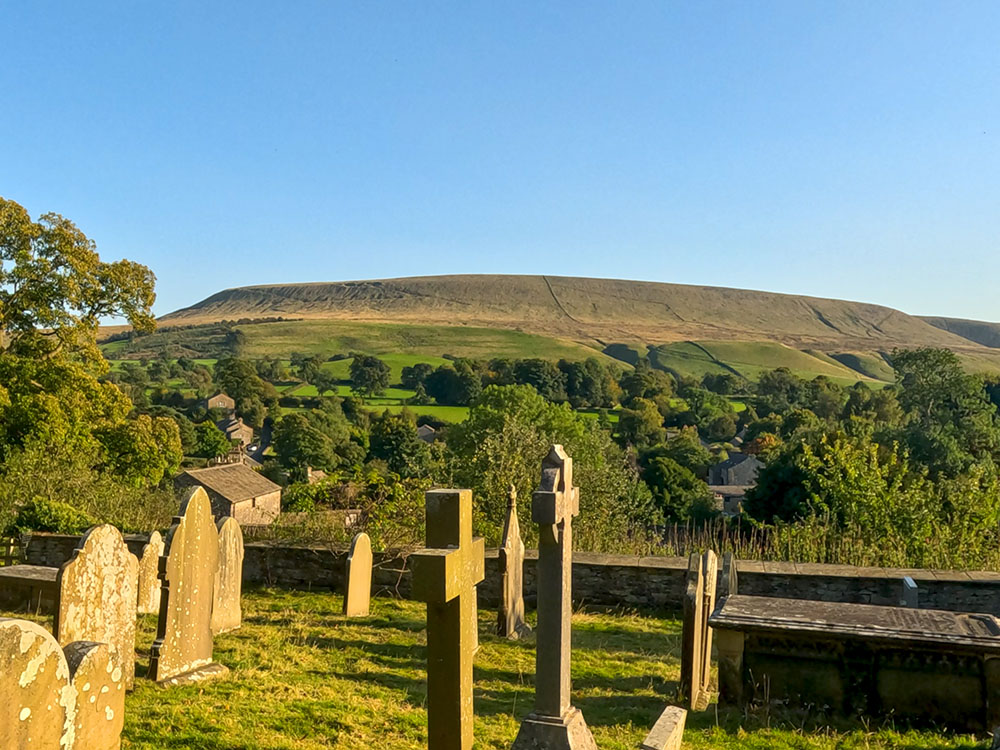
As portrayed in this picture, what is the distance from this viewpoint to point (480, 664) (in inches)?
321

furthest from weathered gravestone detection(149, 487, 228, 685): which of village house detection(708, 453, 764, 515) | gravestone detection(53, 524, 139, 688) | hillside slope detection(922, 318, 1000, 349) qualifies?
hillside slope detection(922, 318, 1000, 349)

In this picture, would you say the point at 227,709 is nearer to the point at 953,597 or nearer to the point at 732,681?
the point at 732,681

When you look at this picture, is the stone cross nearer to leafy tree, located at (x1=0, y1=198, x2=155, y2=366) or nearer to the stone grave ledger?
the stone grave ledger

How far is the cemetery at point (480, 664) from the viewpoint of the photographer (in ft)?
15.5

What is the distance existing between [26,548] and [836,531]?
14113 mm

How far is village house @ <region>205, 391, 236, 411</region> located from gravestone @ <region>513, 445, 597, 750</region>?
77.0 metres

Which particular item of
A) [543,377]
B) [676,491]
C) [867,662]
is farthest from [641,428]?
[867,662]

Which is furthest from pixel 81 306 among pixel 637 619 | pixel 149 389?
pixel 149 389

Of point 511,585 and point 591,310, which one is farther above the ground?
point 591,310

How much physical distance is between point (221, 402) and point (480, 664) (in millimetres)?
76862

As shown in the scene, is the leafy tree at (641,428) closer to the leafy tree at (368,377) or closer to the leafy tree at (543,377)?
the leafy tree at (543,377)

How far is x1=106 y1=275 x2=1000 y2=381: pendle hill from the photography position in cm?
12406

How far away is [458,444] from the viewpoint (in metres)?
39.6

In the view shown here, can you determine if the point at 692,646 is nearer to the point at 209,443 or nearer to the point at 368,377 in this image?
the point at 209,443
